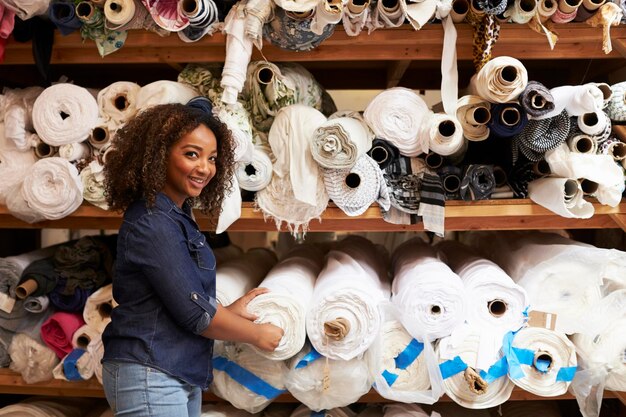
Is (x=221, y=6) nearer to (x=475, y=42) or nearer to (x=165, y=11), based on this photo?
(x=165, y=11)

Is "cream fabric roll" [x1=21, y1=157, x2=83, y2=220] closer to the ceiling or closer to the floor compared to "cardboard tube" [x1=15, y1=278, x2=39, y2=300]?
closer to the ceiling

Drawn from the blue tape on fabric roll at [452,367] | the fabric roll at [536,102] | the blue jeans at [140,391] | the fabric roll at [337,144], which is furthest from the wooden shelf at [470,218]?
the blue jeans at [140,391]

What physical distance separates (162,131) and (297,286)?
62 cm

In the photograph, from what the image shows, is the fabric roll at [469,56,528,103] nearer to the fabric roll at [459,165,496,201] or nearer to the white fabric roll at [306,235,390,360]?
the fabric roll at [459,165,496,201]

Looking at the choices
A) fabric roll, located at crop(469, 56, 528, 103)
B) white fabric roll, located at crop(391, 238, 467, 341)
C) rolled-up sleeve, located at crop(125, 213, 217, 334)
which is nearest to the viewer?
rolled-up sleeve, located at crop(125, 213, 217, 334)

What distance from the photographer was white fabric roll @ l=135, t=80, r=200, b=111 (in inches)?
62.1

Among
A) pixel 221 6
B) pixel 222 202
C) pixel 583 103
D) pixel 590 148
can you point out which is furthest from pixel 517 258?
pixel 221 6

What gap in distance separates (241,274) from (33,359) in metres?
0.71

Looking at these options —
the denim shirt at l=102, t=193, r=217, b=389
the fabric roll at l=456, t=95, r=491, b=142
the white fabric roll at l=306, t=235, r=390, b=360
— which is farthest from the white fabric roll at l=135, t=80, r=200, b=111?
the fabric roll at l=456, t=95, r=491, b=142

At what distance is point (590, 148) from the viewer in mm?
1509

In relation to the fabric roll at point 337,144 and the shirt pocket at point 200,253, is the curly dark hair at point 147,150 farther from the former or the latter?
the fabric roll at point 337,144

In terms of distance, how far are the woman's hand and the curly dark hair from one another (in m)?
0.40

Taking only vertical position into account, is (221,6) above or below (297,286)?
above

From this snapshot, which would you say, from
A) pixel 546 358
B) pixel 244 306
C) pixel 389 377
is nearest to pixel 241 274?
pixel 244 306
